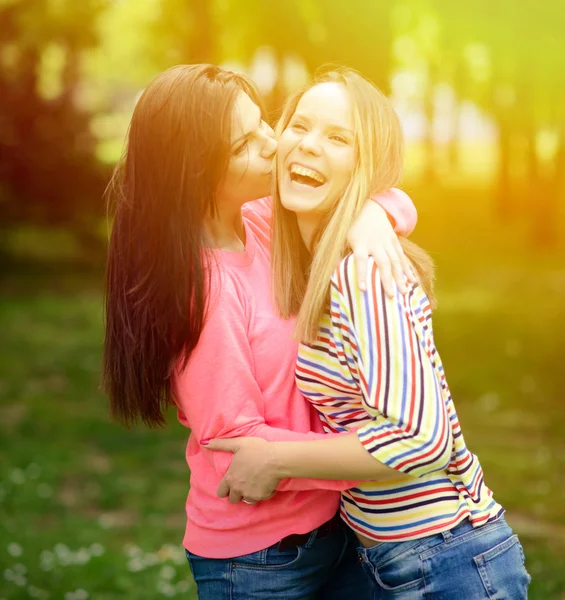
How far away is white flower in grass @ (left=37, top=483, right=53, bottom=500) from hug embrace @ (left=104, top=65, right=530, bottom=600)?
3.64 metres

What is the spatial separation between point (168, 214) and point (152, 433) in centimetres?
492

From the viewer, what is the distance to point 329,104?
2.06 meters

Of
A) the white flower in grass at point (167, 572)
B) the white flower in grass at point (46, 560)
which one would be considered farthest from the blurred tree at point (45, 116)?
the white flower in grass at point (167, 572)

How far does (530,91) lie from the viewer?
9.45 metres

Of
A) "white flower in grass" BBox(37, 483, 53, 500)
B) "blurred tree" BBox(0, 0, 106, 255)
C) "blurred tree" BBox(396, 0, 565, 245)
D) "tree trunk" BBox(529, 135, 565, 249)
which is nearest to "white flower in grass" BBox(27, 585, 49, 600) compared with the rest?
"white flower in grass" BBox(37, 483, 53, 500)

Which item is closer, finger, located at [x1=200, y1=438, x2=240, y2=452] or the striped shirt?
the striped shirt

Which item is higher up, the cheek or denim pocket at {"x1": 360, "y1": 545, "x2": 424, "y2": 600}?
the cheek

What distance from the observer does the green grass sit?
4621mm

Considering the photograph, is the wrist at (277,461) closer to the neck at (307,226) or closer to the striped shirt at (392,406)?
the striped shirt at (392,406)

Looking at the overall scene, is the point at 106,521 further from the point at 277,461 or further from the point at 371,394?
the point at 371,394

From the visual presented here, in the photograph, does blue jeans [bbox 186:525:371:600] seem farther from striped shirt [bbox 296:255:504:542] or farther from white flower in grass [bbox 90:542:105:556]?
white flower in grass [bbox 90:542:105:556]

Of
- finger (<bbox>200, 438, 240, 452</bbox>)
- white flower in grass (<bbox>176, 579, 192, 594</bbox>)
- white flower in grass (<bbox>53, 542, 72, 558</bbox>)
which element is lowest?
white flower in grass (<bbox>53, 542, 72, 558</bbox>)

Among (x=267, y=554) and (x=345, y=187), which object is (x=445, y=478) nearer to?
(x=267, y=554)

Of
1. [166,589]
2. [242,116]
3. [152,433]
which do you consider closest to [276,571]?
[242,116]
